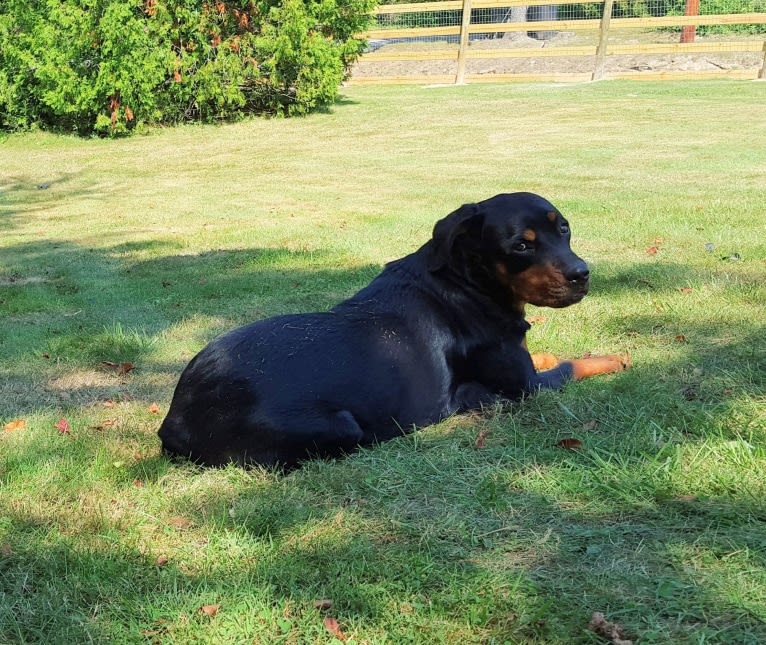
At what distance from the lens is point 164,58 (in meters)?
17.4

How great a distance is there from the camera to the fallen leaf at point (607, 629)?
8.05 feet

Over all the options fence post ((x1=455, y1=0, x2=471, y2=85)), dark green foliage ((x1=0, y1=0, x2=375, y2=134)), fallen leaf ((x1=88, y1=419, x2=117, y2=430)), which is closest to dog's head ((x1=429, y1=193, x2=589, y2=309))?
fallen leaf ((x1=88, y1=419, x2=117, y2=430))

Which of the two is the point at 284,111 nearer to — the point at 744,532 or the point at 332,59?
the point at 332,59

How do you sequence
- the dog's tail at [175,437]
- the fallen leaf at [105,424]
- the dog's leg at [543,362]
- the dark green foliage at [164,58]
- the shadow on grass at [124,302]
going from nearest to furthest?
1. the dog's tail at [175,437]
2. the fallen leaf at [105,424]
3. the dog's leg at [543,362]
4. the shadow on grass at [124,302]
5. the dark green foliage at [164,58]

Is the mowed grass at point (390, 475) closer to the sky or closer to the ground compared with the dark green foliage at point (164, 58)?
closer to the ground

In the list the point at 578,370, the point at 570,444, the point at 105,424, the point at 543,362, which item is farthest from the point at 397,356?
the point at 105,424

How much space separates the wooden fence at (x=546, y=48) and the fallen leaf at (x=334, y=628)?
22147 millimetres

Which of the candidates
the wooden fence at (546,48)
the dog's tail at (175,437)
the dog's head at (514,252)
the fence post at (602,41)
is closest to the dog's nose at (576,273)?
the dog's head at (514,252)

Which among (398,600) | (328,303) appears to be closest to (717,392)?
(398,600)

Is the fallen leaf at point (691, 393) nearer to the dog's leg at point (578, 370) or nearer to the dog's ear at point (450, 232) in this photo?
Answer: the dog's leg at point (578, 370)

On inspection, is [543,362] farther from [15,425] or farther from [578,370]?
[15,425]

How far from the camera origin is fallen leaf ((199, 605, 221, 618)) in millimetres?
2715

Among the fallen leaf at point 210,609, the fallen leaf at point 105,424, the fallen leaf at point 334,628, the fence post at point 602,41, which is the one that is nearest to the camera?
the fallen leaf at point 334,628

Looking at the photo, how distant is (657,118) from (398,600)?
53.0 feet
